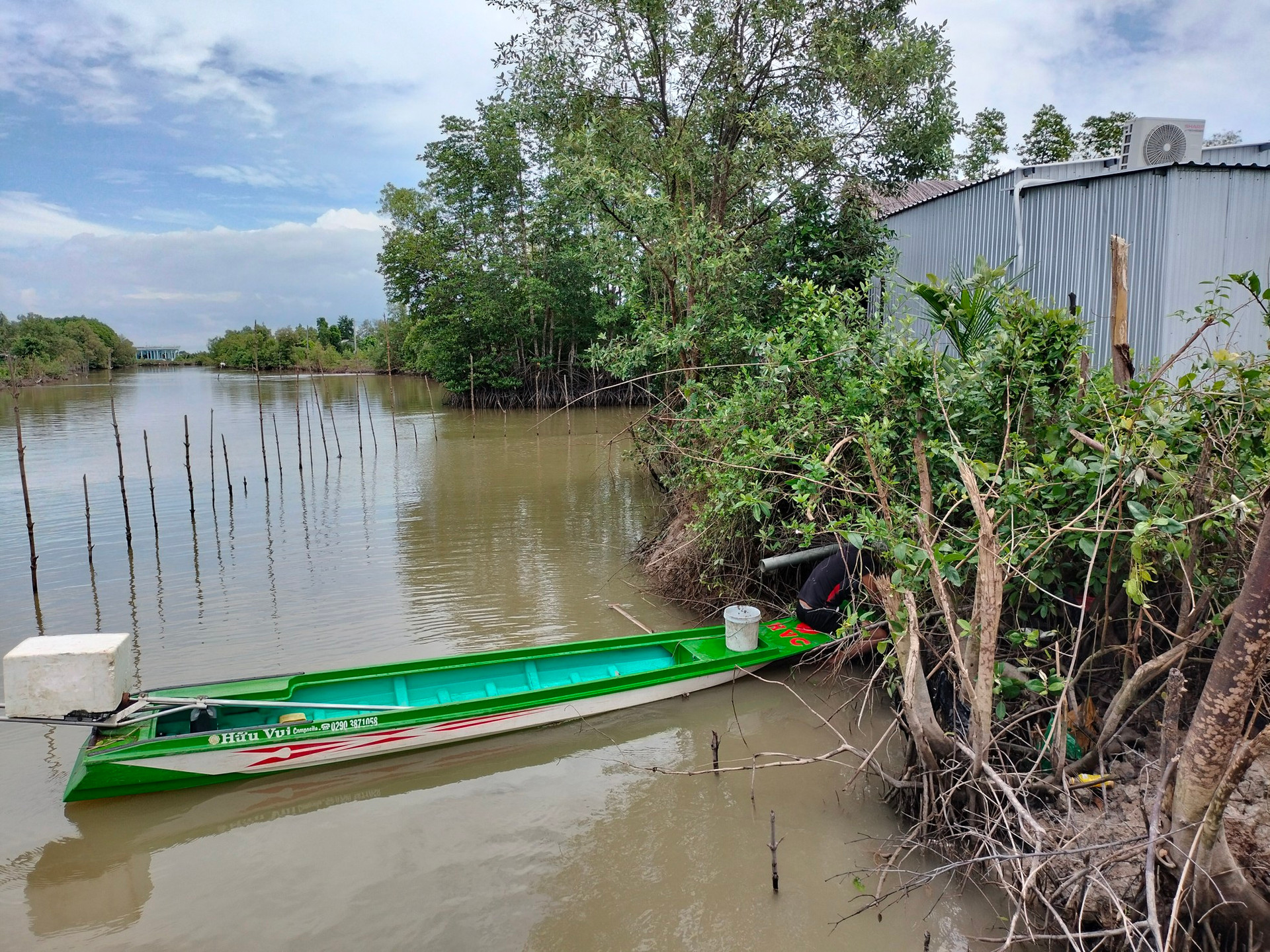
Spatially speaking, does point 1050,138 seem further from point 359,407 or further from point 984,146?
point 359,407

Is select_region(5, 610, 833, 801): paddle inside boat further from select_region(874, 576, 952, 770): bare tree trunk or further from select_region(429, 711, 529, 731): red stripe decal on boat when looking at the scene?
select_region(874, 576, 952, 770): bare tree trunk

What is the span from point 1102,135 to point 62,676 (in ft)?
80.7

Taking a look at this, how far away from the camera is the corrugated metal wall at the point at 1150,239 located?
6.95 m

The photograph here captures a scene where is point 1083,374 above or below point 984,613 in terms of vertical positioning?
above

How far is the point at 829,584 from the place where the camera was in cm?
685

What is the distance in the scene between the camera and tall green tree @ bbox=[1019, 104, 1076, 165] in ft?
69.2

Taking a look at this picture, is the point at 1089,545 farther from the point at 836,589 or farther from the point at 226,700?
the point at 226,700

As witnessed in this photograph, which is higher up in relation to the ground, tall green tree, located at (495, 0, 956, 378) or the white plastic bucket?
tall green tree, located at (495, 0, 956, 378)

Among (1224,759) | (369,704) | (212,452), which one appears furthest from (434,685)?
(212,452)

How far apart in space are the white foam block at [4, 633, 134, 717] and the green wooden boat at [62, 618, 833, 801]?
254 millimetres

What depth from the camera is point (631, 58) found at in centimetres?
1069

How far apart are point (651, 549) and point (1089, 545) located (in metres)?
6.39

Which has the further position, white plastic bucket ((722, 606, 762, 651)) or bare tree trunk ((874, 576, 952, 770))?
white plastic bucket ((722, 606, 762, 651))

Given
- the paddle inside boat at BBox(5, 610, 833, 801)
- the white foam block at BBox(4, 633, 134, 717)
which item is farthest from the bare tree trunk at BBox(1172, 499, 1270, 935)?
the white foam block at BBox(4, 633, 134, 717)
